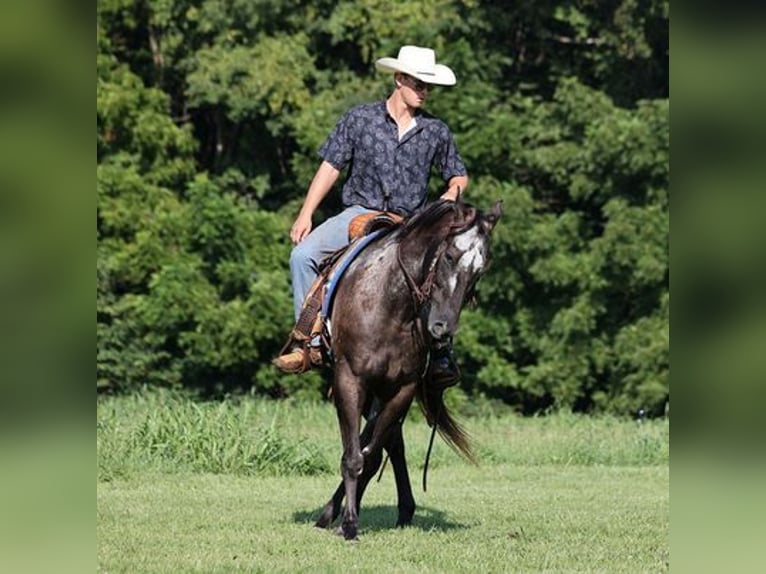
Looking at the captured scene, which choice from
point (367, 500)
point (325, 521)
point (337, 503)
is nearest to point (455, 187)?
point (337, 503)

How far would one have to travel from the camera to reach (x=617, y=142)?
79.4ft

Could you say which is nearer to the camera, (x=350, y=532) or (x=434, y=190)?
(x=350, y=532)

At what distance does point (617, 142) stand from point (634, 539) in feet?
52.8

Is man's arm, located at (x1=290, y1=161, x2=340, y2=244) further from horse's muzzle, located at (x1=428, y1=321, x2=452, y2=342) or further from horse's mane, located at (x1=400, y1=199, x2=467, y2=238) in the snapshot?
horse's muzzle, located at (x1=428, y1=321, x2=452, y2=342)

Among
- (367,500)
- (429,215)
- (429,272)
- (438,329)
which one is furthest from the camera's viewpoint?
(367,500)

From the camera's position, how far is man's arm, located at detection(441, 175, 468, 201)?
895 cm

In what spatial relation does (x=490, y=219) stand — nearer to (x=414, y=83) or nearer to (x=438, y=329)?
(x=438, y=329)

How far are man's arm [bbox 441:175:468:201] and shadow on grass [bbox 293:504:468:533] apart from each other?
1.98 meters

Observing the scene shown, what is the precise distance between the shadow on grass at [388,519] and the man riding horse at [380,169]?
0.96 meters

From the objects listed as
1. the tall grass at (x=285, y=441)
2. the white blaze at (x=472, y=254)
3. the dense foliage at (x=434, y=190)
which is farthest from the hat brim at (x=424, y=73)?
the dense foliage at (x=434, y=190)

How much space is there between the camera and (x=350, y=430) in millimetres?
8578

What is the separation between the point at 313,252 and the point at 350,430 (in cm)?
112
